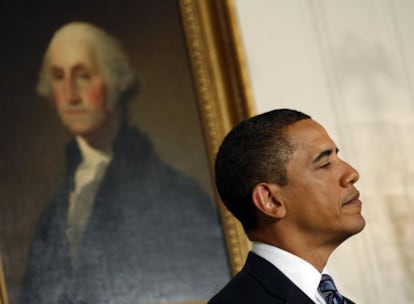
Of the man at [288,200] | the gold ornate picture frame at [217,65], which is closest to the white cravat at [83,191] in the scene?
→ the gold ornate picture frame at [217,65]

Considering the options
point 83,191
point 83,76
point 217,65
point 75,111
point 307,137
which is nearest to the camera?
point 307,137

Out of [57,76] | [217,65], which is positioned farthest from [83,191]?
[217,65]

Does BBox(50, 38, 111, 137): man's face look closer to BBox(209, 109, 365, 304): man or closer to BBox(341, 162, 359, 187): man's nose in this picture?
BBox(209, 109, 365, 304): man

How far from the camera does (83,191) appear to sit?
523 cm

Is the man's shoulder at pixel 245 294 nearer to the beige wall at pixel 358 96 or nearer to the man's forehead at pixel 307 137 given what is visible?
the man's forehead at pixel 307 137

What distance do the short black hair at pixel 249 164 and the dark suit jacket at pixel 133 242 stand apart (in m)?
1.79

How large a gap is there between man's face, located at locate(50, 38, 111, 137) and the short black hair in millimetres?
1980

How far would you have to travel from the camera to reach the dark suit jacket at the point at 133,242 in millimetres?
5039

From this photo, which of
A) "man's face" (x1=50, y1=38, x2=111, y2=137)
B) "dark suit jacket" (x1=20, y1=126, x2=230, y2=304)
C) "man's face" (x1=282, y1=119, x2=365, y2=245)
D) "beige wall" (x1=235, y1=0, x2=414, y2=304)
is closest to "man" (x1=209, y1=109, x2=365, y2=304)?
"man's face" (x1=282, y1=119, x2=365, y2=245)

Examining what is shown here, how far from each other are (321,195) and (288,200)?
0.12 metres

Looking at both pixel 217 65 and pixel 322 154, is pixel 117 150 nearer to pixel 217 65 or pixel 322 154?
pixel 217 65

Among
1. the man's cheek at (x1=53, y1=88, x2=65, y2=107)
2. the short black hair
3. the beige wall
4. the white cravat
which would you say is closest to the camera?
the short black hair

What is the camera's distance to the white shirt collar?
3.31 m

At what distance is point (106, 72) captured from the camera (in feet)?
18.1
